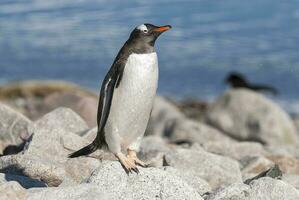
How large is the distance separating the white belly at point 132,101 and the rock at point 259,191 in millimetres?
875

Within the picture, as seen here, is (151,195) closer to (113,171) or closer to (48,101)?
(113,171)

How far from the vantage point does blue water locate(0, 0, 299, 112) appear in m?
30.0

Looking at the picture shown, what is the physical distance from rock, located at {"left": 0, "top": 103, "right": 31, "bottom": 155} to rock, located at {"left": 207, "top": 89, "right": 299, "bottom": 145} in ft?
23.8

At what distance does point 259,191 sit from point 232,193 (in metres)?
0.22

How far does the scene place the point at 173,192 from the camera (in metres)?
7.17

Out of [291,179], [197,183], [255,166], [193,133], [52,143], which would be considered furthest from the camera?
[193,133]

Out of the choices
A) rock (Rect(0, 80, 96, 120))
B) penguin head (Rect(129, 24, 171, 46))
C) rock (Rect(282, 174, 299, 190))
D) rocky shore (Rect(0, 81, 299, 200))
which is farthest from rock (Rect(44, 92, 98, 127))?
rock (Rect(0, 80, 96, 120))

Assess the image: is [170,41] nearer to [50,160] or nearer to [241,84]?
[241,84]

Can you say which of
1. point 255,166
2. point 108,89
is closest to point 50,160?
point 108,89

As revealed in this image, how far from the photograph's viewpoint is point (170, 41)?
36.0m

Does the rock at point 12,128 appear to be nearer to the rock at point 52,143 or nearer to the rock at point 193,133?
the rock at point 52,143

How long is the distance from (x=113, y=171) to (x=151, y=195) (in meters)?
0.35

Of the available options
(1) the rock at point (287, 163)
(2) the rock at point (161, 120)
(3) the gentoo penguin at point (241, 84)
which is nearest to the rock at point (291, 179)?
Answer: (1) the rock at point (287, 163)

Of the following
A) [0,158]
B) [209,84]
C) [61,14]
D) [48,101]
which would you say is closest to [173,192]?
[0,158]
